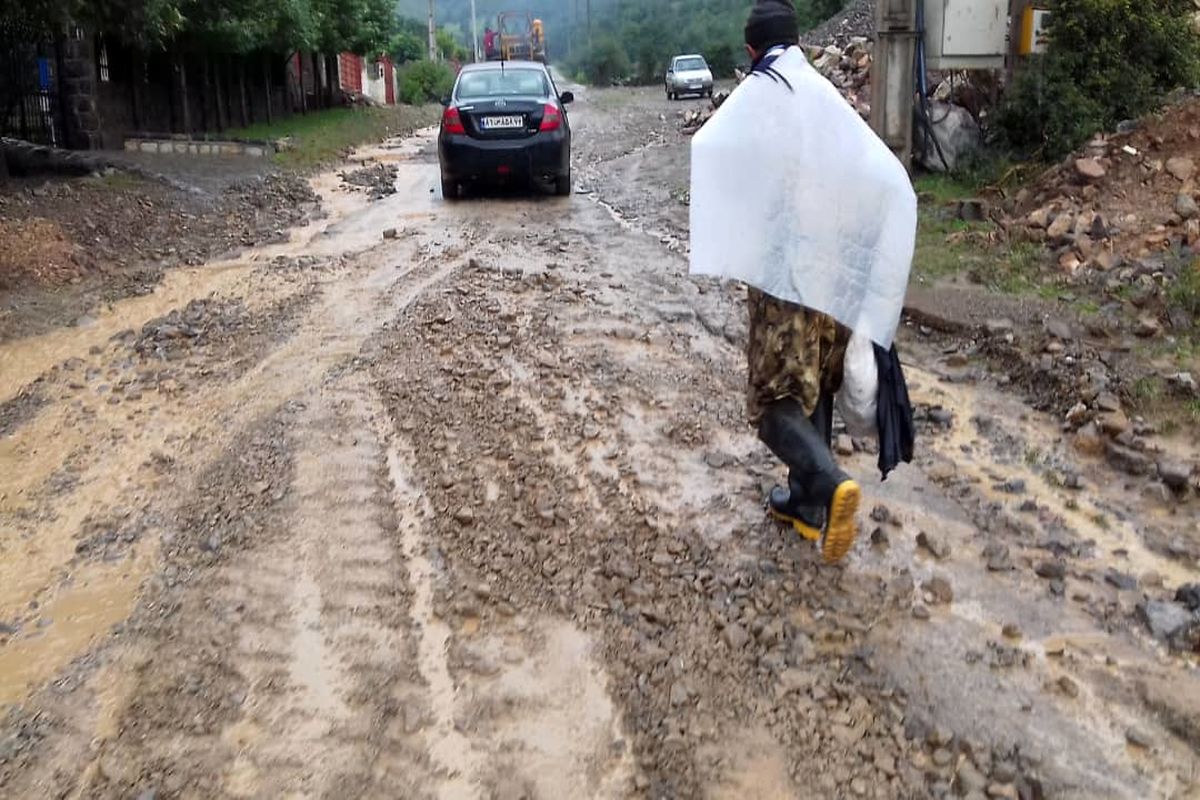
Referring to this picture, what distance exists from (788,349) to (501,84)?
10.1m

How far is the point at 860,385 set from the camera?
3.58 metres

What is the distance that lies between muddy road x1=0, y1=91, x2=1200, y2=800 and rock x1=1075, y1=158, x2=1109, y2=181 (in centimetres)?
341

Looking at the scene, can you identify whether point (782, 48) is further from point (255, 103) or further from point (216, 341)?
point (255, 103)

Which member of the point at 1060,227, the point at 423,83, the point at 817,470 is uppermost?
the point at 423,83

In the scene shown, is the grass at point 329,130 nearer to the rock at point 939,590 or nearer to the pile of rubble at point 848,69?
the pile of rubble at point 848,69

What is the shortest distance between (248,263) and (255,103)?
19.5 metres

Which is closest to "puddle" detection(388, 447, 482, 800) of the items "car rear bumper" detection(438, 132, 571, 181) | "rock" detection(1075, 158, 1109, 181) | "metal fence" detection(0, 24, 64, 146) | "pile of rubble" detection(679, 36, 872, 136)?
"rock" detection(1075, 158, 1109, 181)

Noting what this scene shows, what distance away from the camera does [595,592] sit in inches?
143

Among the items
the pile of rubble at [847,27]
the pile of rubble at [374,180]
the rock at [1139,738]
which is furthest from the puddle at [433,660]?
the pile of rubble at [847,27]

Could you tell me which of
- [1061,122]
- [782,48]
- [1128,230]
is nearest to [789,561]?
[782,48]

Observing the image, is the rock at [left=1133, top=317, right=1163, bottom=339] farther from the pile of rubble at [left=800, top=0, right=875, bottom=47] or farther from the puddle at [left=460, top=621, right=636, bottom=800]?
the pile of rubble at [left=800, top=0, right=875, bottom=47]

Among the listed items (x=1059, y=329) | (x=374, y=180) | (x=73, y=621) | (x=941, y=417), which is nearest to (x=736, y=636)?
(x=73, y=621)

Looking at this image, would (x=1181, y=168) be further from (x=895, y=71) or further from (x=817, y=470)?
(x=817, y=470)

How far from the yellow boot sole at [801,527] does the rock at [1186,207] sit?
17.6ft
